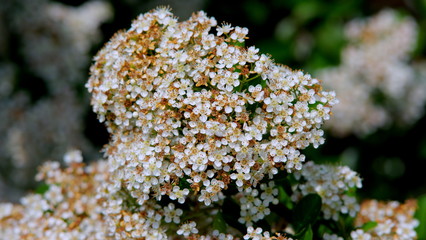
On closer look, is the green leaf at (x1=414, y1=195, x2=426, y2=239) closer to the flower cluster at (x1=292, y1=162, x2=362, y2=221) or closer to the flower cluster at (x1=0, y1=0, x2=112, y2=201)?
the flower cluster at (x1=292, y1=162, x2=362, y2=221)

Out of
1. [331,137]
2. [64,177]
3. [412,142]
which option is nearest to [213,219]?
[64,177]

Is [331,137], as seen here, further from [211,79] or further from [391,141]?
[211,79]

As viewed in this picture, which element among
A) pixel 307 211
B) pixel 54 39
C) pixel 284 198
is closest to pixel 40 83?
pixel 54 39

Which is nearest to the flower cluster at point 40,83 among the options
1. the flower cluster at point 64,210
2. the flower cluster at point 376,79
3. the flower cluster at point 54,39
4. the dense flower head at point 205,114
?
the flower cluster at point 54,39

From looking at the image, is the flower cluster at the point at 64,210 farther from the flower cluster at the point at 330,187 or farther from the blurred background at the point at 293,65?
the blurred background at the point at 293,65

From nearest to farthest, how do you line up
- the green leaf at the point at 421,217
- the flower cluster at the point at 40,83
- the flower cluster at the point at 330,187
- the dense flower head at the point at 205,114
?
the dense flower head at the point at 205,114
the flower cluster at the point at 330,187
the green leaf at the point at 421,217
the flower cluster at the point at 40,83

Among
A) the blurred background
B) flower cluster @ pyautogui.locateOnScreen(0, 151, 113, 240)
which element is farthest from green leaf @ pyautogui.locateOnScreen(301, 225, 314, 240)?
the blurred background
